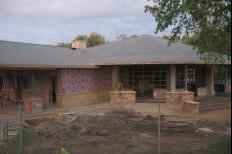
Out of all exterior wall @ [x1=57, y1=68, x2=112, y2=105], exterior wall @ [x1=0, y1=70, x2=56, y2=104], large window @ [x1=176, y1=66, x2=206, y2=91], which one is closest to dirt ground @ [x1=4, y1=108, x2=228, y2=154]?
exterior wall @ [x1=0, y1=70, x2=56, y2=104]

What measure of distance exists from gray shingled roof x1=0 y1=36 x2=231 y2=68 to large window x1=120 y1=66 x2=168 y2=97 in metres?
1.34

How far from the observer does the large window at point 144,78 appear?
98.7 feet

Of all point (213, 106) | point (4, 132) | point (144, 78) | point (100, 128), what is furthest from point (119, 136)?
point (144, 78)

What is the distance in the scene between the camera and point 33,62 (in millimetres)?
25297

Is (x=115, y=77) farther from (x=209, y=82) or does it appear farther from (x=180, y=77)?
(x=209, y=82)

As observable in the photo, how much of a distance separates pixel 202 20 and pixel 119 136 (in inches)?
202

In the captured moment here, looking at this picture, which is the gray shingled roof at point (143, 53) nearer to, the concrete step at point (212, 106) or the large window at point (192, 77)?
the large window at point (192, 77)

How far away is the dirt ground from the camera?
1270cm

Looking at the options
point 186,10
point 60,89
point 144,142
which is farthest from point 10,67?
point 186,10

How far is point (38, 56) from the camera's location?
91.5 ft

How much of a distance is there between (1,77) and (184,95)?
1092cm

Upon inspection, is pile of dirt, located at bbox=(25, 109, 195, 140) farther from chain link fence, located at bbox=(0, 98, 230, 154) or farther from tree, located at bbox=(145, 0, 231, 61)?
tree, located at bbox=(145, 0, 231, 61)

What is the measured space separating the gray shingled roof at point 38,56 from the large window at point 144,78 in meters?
3.21

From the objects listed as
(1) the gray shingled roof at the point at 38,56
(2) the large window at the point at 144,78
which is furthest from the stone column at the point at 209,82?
(1) the gray shingled roof at the point at 38,56
